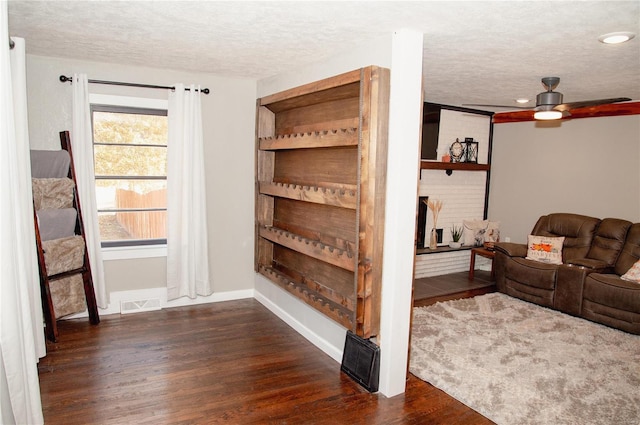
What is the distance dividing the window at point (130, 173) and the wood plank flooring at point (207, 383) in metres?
0.94

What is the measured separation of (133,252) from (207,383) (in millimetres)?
1887

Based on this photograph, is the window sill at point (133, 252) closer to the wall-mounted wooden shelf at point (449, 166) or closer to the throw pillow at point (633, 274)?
the wall-mounted wooden shelf at point (449, 166)

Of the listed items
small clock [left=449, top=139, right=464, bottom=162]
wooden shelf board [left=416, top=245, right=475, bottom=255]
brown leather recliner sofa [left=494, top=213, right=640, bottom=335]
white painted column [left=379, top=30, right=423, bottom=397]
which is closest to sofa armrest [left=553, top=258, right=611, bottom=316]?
brown leather recliner sofa [left=494, top=213, right=640, bottom=335]

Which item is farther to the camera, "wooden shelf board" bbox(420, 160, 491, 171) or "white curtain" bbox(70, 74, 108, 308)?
"wooden shelf board" bbox(420, 160, 491, 171)

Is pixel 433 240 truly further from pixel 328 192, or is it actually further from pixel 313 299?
pixel 328 192

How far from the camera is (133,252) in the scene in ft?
14.3

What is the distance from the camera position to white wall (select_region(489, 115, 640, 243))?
5.12 meters

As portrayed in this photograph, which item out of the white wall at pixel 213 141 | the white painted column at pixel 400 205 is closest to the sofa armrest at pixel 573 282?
the white painted column at pixel 400 205

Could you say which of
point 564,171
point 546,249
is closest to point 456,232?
point 546,249

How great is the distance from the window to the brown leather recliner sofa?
4.06m

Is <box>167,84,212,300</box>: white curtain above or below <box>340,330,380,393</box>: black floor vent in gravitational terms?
above

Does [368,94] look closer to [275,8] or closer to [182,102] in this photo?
[275,8]

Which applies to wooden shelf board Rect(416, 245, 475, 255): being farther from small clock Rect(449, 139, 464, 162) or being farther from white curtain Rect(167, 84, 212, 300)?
white curtain Rect(167, 84, 212, 300)

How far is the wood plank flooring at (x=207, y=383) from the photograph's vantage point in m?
2.66
